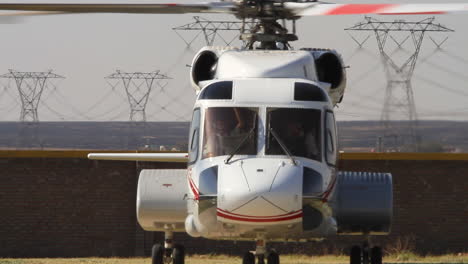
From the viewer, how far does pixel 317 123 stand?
1484cm

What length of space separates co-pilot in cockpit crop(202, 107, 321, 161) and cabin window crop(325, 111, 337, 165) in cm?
20

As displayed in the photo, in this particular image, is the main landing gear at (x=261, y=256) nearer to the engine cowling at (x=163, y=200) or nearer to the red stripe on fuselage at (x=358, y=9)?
the engine cowling at (x=163, y=200)

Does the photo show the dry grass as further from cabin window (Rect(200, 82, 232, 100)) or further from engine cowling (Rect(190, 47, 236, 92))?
cabin window (Rect(200, 82, 232, 100))

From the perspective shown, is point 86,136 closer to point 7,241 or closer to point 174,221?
point 7,241

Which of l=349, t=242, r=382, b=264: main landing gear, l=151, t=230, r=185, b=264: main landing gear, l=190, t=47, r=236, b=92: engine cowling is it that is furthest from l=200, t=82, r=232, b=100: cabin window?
l=349, t=242, r=382, b=264: main landing gear

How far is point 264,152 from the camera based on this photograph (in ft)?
47.0

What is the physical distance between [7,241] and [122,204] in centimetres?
263

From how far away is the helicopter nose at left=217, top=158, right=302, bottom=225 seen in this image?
13.6 meters

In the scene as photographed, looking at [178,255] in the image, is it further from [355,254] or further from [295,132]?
[295,132]

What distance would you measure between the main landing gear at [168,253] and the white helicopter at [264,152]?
72 cm

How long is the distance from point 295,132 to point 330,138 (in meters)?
0.63

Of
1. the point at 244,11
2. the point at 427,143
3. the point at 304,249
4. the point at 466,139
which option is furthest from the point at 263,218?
the point at 466,139

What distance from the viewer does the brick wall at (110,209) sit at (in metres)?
26.5

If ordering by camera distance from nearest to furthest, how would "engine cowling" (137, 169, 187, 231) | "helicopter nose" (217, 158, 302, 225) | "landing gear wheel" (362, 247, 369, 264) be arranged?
1. "helicopter nose" (217, 158, 302, 225)
2. "engine cowling" (137, 169, 187, 231)
3. "landing gear wheel" (362, 247, 369, 264)
